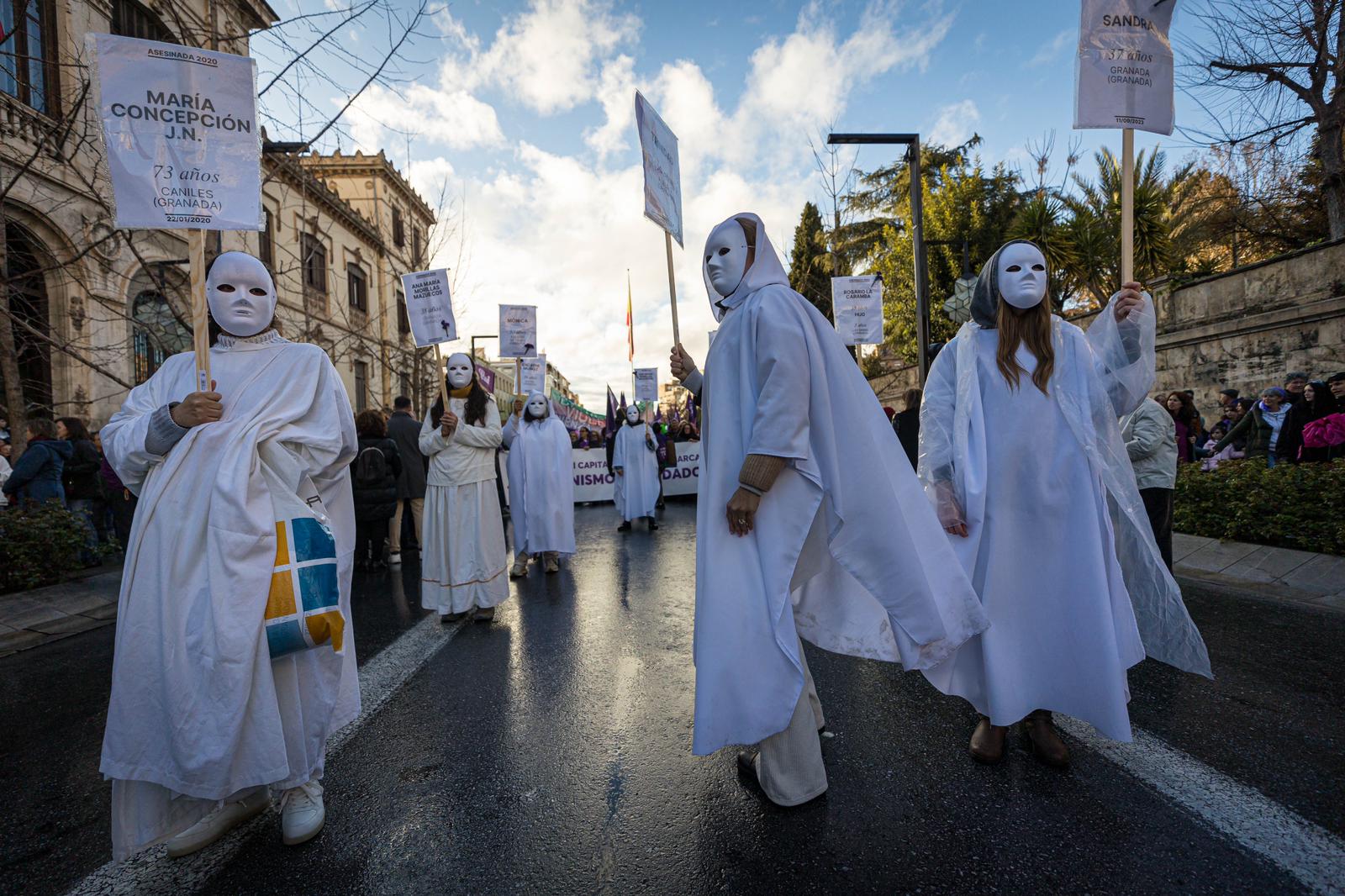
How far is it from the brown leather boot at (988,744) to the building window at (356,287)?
27.5 m

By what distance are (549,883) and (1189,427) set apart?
9431mm

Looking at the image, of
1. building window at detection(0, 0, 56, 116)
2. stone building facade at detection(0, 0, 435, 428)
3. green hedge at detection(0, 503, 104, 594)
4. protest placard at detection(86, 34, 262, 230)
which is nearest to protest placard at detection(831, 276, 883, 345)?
stone building facade at detection(0, 0, 435, 428)

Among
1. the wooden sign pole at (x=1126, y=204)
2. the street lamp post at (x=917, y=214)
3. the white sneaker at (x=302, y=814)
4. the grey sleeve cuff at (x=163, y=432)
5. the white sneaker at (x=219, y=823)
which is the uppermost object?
the street lamp post at (x=917, y=214)

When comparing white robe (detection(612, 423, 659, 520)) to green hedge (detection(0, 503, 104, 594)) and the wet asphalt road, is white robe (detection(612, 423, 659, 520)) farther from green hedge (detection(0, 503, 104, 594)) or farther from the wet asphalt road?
the wet asphalt road

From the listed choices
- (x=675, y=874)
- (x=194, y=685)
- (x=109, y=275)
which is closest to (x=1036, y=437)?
(x=675, y=874)

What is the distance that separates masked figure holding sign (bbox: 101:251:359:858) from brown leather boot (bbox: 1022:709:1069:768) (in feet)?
8.34

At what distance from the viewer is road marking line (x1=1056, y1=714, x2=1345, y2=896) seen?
6.01 ft

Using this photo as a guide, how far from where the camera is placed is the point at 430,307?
7223mm

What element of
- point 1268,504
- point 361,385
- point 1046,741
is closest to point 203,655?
point 1046,741

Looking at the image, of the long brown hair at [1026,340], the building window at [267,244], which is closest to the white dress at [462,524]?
the long brown hair at [1026,340]

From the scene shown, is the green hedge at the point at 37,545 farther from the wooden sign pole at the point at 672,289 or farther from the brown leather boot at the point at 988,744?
the brown leather boot at the point at 988,744

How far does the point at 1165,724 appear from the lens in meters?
2.81

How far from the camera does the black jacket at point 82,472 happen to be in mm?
8008

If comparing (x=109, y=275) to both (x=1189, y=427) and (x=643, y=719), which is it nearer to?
(x=643, y=719)
